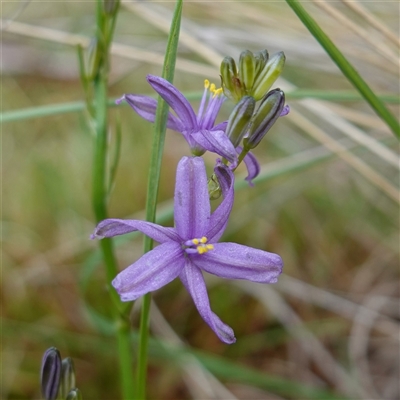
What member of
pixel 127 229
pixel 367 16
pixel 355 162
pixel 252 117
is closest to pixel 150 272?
pixel 127 229

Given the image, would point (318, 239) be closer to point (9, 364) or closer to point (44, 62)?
point (9, 364)

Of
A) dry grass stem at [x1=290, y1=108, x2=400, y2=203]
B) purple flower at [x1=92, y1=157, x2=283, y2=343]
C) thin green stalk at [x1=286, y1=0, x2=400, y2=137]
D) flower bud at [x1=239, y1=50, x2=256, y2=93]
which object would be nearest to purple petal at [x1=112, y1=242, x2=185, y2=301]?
purple flower at [x1=92, y1=157, x2=283, y2=343]

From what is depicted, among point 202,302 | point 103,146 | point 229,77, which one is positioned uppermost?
point 229,77

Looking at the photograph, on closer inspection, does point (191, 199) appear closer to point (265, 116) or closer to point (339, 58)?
point (265, 116)

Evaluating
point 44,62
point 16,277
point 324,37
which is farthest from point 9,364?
point 44,62

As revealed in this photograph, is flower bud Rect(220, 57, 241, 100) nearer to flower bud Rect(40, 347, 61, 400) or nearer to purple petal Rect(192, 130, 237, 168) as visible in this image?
purple petal Rect(192, 130, 237, 168)
